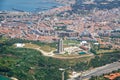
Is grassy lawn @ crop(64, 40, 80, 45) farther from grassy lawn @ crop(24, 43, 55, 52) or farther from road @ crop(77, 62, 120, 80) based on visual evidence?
road @ crop(77, 62, 120, 80)

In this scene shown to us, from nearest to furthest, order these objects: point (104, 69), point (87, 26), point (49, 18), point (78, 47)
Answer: point (104, 69), point (78, 47), point (87, 26), point (49, 18)

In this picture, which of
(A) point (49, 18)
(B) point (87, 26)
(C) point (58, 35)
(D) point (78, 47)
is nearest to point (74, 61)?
(D) point (78, 47)

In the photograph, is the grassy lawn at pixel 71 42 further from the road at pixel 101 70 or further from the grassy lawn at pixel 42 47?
the road at pixel 101 70

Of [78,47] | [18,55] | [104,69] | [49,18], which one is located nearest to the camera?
[104,69]

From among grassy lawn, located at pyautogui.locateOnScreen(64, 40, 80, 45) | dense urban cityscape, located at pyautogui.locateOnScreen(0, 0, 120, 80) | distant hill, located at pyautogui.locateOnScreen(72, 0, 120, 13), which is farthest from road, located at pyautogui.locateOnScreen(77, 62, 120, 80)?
→ distant hill, located at pyautogui.locateOnScreen(72, 0, 120, 13)

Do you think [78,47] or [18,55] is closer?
[18,55]

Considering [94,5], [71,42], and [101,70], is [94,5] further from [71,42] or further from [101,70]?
[101,70]

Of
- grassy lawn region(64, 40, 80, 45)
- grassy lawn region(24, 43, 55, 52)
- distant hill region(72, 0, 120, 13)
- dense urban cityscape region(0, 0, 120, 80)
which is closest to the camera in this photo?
dense urban cityscape region(0, 0, 120, 80)

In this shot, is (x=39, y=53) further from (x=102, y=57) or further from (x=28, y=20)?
(x=28, y=20)
